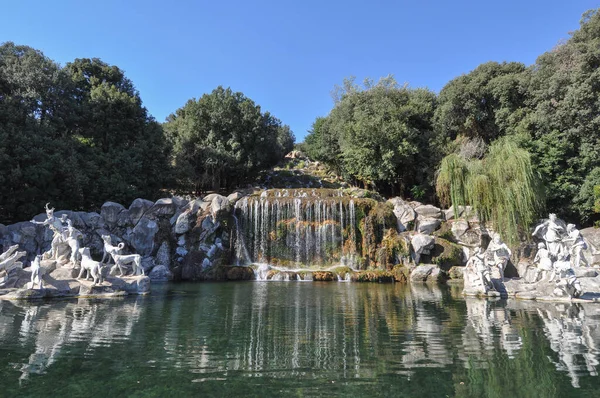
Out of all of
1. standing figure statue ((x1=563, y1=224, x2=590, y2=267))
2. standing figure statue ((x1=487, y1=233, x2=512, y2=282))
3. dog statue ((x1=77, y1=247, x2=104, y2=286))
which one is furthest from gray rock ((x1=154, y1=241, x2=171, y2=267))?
standing figure statue ((x1=563, y1=224, x2=590, y2=267))

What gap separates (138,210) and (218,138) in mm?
13162

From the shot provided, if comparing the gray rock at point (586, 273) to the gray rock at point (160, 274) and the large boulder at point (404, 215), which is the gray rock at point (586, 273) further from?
the gray rock at point (160, 274)

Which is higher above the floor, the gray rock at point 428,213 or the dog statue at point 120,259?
the gray rock at point 428,213

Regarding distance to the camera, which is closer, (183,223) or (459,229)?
(459,229)

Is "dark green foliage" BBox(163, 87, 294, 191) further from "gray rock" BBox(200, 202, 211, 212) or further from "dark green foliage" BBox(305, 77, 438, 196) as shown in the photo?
"gray rock" BBox(200, 202, 211, 212)

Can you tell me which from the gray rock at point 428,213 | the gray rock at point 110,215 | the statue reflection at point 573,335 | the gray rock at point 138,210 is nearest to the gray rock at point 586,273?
the statue reflection at point 573,335

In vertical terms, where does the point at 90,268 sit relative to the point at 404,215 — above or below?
below

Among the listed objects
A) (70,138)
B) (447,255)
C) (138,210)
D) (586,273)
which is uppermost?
(70,138)

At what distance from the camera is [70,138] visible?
27.3 meters

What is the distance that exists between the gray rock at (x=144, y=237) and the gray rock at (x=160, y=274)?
2.15 metres

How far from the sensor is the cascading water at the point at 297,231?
2259 cm

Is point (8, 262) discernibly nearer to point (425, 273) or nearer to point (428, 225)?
point (425, 273)

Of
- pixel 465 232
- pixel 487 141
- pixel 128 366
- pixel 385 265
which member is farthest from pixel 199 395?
pixel 487 141

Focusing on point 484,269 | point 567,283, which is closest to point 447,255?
point 484,269
